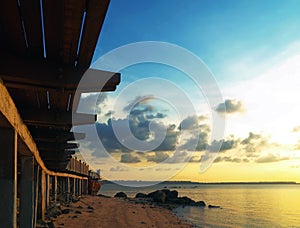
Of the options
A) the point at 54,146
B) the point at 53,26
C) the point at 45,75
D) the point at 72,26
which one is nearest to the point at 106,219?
the point at 54,146

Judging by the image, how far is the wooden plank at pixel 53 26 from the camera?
11.2 ft

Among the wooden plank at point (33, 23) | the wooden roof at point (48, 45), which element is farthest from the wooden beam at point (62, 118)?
the wooden plank at point (33, 23)

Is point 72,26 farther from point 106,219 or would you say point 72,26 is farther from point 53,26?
point 106,219

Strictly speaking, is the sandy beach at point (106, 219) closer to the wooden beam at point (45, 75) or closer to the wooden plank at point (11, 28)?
the wooden beam at point (45, 75)

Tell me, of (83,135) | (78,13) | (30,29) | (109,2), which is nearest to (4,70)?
(30,29)

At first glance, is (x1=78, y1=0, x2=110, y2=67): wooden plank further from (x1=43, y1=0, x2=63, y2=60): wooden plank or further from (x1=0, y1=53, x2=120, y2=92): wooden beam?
(x1=0, y1=53, x2=120, y2=92): wooden beam

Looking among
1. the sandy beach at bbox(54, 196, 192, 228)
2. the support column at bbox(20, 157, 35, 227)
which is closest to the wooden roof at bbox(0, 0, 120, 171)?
the support column at bbox(20, 157, 35, 227)

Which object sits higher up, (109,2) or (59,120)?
(109,2)

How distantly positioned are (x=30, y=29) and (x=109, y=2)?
117 cm

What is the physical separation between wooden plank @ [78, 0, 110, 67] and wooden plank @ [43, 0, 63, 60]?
0.80 feet

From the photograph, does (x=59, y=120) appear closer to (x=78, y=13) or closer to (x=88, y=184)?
(x=78, y=13)

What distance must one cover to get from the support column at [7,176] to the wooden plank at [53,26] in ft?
3.96

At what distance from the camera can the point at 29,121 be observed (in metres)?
8.00

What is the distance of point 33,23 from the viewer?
12.4 ft
